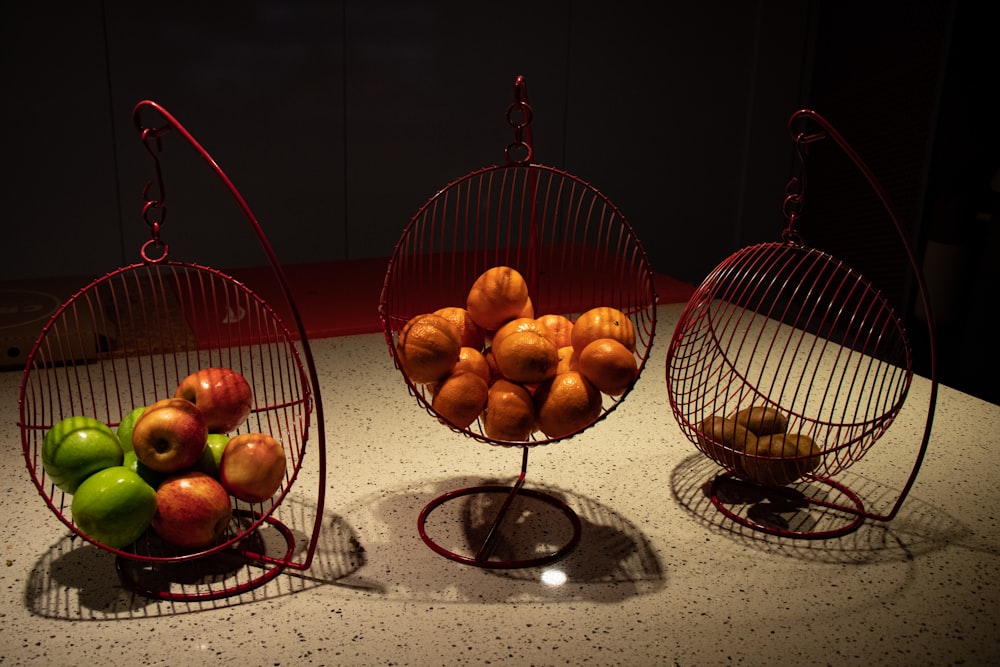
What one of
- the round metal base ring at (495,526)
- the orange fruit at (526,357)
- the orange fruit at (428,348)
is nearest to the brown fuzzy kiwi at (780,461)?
the round metal base ring at (495,526)

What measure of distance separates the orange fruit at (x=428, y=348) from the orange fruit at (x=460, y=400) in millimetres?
23

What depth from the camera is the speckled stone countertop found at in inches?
41.9

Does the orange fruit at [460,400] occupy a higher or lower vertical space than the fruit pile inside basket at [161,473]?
higher

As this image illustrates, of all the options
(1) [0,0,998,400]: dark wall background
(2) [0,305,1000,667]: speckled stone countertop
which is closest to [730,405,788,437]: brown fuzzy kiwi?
(2) [0,305,1000,667]: speckled stone countertop

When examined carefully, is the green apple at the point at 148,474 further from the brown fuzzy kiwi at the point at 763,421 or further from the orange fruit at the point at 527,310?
the brown fuzzy kiwi at the point at 763,421

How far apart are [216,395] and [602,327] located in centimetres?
50

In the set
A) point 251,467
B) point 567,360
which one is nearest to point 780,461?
point 567,360

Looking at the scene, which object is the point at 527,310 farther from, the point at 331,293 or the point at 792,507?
the point at 331,293

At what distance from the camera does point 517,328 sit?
118cm

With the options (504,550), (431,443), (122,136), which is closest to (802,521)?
(504,550)

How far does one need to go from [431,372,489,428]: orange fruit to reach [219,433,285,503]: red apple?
212 millimetres

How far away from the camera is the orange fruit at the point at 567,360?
1.22 m

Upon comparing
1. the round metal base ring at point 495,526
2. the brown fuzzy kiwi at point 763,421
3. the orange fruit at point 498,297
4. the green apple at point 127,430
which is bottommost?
the round metal base ring at point 495,526

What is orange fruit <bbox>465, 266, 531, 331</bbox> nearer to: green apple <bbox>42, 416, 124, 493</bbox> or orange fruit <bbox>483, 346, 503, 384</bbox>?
orange fruit <bbox>483, 346, 503, 384</bbox>
